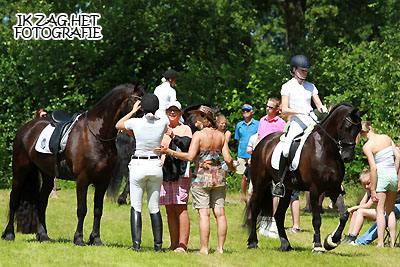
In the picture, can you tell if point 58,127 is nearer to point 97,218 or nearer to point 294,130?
point 97,218

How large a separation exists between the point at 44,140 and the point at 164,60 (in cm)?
1402

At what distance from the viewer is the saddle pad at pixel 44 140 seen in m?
11.7

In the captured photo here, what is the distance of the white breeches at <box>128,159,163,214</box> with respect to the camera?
9742mm

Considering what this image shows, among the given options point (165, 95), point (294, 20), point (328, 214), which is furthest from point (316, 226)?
point (294, 20)

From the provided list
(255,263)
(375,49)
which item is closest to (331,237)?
(255,263)

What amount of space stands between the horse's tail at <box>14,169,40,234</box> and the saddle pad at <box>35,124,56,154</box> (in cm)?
70

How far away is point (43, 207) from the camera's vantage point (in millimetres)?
11969

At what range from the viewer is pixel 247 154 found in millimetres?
14852

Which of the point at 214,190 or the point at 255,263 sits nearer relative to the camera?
the point at 255,263

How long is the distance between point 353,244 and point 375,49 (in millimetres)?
11307

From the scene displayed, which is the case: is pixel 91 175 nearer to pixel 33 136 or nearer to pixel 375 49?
pixel 33 136

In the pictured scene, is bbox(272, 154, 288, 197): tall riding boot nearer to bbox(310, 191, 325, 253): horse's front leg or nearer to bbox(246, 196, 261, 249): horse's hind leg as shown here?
bbox(310, 191, 325, 253): horse's front leg

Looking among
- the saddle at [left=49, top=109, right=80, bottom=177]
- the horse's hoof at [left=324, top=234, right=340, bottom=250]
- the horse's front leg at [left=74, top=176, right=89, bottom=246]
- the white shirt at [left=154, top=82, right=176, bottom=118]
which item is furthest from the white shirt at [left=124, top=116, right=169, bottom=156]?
the white shirt at [left=154, top=82, right=176, bottom=118]

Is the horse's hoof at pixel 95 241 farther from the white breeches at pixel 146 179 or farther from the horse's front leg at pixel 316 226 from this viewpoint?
the horse's front leg at pixel 316 226
